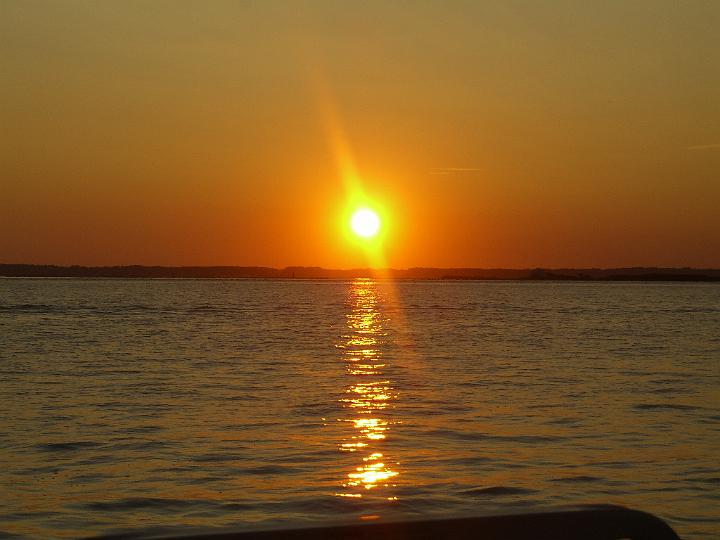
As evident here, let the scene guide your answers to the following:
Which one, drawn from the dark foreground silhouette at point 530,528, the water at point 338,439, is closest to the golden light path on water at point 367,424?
the water at point 338,439

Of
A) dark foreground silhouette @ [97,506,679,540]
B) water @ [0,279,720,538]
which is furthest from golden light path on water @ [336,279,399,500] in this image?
dark foreground silhouette @ [97,506,679,540]

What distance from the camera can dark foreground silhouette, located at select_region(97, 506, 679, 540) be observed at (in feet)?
8.43

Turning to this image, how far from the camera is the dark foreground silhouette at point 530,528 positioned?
8.43ft

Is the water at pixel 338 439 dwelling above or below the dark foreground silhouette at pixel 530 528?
below

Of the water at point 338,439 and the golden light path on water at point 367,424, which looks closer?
the water at point 338,439

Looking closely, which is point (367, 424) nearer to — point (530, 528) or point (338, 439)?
point (338, 439)

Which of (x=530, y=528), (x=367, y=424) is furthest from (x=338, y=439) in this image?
(x=530, y=528)

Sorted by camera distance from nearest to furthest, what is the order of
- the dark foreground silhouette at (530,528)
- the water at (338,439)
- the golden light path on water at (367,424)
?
the dark foreground silhouette at (530,528), the water at (338,439), the golden light path on water at (367,424)

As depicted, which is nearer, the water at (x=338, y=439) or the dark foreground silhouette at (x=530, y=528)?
the dark foreground silhouette at (x=530, y=528)

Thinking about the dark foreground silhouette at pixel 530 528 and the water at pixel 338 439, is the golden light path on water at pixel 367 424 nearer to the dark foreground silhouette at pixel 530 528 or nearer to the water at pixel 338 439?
the water at pixel 338 439

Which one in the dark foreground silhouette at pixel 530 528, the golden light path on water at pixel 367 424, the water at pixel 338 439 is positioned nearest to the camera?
the dark foreground silhouette at pixel 530 528

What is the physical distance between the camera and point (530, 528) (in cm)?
278

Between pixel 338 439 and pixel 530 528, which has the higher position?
pixel 530 528

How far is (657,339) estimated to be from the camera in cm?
5028
